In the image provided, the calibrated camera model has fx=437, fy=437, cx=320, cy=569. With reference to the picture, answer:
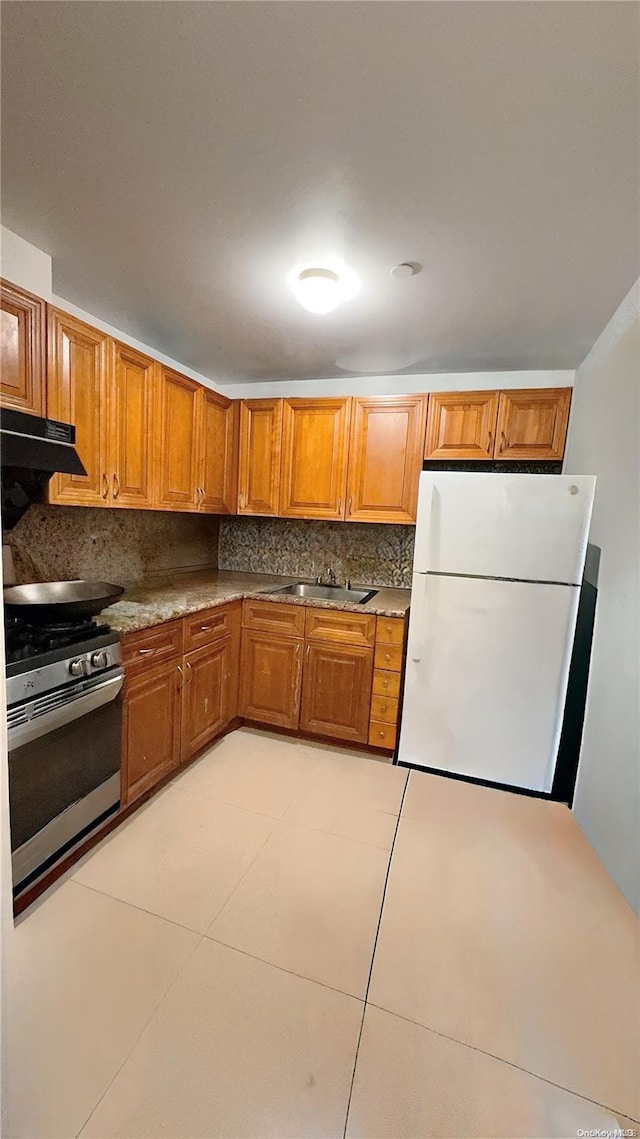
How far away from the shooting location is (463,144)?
3.89 feet

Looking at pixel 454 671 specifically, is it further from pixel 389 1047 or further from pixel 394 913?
pixel 389 1047

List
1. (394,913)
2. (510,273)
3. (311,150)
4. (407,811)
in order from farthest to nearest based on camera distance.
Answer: (407,811)
(510,273)
(394,913)
(311,150)

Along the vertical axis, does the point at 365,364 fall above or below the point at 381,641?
above

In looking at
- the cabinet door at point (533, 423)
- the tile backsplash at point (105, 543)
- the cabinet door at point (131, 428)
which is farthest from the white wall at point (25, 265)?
the cabinet door at point (533, 423)

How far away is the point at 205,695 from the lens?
96.3 inches

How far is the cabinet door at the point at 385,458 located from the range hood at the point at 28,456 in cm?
165

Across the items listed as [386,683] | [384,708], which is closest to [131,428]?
[386,683]

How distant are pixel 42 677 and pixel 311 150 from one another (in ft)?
5.88

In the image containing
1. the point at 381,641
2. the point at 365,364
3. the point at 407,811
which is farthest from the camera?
the point at 365,364

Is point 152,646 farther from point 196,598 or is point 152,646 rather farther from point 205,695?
point 205,695

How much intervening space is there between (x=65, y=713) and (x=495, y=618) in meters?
1.99

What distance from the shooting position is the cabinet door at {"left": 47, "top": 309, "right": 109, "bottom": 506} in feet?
5.79

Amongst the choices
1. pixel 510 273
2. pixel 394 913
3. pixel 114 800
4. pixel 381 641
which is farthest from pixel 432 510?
pixel 114 800

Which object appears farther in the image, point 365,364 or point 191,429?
point 365,364
